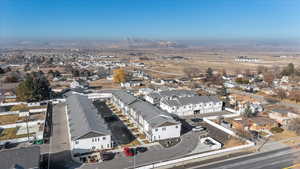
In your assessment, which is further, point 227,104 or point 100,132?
point 227,104

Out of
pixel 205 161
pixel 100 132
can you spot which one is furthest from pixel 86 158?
pixel 205 161

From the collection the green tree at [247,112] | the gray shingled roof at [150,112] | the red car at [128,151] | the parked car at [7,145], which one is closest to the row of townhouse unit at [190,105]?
the green tree at [247,112]

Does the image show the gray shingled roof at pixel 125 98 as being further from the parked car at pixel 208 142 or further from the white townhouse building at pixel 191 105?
the parked car at pixel 208 142

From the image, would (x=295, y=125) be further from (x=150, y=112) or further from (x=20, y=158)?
(x=20, y=158)

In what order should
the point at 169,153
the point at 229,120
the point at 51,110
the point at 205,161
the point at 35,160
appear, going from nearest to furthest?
the point at 35,160
the point at 205,161
the point at 169,153
the point at 229,120
the point at 51,110

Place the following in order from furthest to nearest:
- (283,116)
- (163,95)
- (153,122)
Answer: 1. (163,95)
2. (283,116)
3. (153,122)

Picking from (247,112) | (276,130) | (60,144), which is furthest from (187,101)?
(60,144)

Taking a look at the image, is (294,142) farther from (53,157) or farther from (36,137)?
(36,137)
